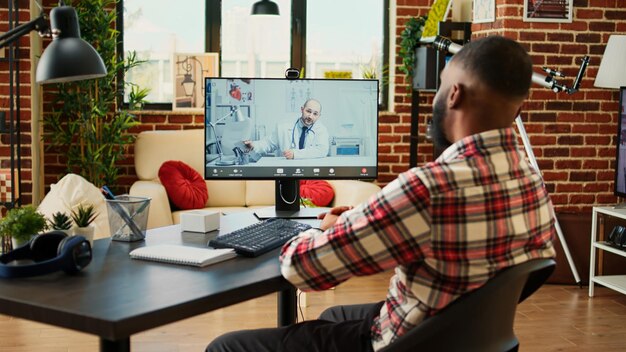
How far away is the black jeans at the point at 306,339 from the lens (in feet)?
6.23

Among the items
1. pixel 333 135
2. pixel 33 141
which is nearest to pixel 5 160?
pixel 33 141

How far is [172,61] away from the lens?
598 cm

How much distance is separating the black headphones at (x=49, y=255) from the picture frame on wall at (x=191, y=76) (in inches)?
161

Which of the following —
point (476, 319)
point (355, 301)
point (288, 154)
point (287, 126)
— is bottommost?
point (355, 301)

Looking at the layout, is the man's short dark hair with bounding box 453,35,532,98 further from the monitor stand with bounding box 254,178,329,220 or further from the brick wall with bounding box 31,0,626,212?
the brick wall with bounding box 31,0,626,212

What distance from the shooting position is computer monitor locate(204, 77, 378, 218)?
295 cm

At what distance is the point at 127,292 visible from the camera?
1.72 metres

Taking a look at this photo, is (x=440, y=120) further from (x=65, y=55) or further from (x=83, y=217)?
(x=83, y=217)

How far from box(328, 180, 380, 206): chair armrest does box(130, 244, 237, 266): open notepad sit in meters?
3.09

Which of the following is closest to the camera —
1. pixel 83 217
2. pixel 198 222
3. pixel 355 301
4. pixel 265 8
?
pixel 83 217

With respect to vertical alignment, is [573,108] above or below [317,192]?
above

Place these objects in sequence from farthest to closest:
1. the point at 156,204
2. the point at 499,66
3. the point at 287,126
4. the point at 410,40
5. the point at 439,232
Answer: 1. the point at 410,40
2. the point at 156,204
3. the point at 287,126
4. the point at 499,66
5. the point at 439,232

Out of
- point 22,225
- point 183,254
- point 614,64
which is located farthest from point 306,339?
point 614,64

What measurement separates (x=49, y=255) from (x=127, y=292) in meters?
0.31
